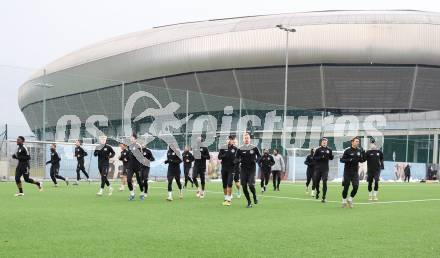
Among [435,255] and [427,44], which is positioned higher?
[427,44]

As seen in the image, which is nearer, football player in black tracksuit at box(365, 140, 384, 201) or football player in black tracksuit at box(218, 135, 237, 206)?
football player in black tracksuit at box(218, 135, 237, 206)

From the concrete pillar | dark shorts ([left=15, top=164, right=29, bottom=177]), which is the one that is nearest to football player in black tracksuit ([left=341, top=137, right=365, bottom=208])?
dark shorts ([left=15, top=164, right=29, bottom=177])

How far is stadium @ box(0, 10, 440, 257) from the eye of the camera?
9.13 m

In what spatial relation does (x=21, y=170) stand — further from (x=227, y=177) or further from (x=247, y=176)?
(x=247, y=176)

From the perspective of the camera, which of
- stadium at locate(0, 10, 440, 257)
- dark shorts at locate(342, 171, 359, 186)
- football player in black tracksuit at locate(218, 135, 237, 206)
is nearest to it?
stadium at locate(0, 10, 440, 257)

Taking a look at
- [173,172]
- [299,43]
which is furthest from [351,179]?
[299,43]

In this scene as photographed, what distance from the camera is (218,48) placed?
64.3 m

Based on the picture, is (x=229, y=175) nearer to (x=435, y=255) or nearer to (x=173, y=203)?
(x=173, y=203)

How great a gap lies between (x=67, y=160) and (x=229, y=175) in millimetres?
19391

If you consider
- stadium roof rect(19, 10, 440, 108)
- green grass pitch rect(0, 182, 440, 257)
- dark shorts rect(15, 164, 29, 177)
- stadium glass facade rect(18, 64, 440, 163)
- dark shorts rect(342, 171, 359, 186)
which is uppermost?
stadium roof rect(19, 10, 440, 108)

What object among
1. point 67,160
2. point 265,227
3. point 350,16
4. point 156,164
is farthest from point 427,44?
point 265,227

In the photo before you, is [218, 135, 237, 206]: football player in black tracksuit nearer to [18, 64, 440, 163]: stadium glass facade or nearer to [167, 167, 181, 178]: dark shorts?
[167, 167, 181, 178]: dark shorts

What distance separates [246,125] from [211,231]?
30.6m

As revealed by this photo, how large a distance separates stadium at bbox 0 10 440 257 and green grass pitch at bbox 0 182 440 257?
0.12 ft
